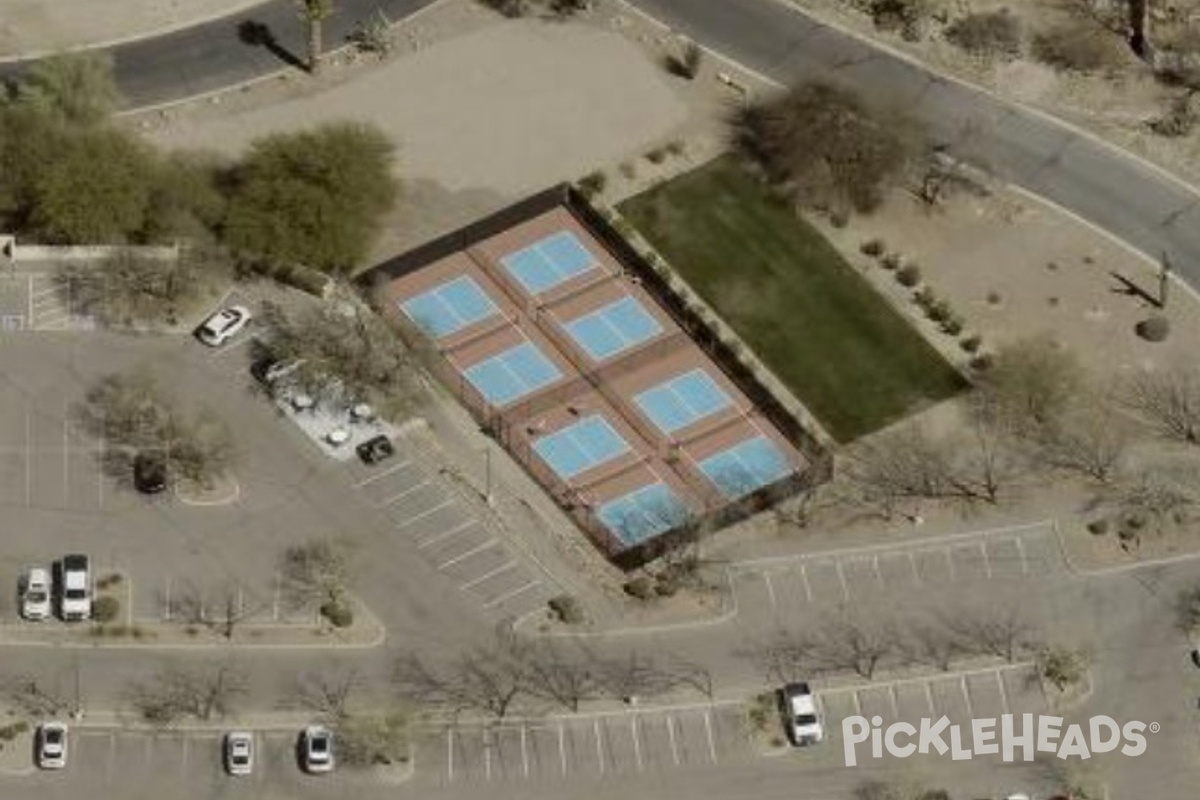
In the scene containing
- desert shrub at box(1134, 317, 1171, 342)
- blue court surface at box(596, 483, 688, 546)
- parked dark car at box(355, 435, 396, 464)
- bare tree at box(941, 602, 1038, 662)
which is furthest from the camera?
desert shrub at box(1134, 317, 1171, 342)

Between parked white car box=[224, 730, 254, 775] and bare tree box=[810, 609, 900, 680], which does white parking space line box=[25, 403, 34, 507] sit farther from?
bare tree box=[810, 609, 900, 680]

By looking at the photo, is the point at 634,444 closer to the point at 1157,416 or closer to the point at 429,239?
the point at 429,239

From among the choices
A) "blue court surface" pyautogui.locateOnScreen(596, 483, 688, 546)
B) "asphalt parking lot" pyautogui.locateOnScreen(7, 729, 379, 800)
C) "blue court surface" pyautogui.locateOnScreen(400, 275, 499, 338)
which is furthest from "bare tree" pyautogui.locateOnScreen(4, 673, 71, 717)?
"blue court surface" pyautogui.locateOnScreen(400, 275, 499, 338)

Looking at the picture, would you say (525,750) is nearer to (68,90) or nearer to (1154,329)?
(1154,329)

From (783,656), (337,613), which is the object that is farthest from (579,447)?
(337,613)

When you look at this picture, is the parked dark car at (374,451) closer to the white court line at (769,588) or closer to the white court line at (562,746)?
the white court line at (562,746)

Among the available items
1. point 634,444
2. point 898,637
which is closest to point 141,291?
point 634,444

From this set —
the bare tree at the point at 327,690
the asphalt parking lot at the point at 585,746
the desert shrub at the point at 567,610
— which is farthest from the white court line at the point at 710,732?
the bare tree at the point at 327,690
